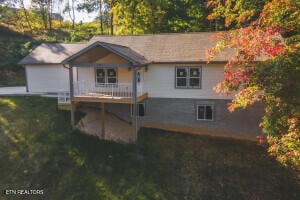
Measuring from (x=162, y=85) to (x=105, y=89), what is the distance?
13.0 feet

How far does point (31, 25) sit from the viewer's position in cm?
4275

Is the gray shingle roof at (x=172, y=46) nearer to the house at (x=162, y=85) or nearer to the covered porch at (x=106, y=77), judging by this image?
the house at (x=162, y=85)

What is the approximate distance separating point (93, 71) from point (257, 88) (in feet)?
36.7

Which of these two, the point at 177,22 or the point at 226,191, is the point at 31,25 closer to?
the point at 177,22

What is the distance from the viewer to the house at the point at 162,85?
1450 cm

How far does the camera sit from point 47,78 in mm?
19344

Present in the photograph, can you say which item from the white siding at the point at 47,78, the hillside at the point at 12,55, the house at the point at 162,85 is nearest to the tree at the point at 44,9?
the hillside at the point at 12,55

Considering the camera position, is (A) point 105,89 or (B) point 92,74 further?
(B) point 92,74

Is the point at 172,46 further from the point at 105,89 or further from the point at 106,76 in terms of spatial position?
the point at 105,89

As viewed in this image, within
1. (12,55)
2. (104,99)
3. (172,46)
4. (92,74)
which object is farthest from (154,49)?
(12,55)

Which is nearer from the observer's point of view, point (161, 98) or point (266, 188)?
point (266, 188)

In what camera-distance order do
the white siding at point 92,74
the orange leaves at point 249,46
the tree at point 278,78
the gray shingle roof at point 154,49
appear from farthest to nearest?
1. the white siding at point 92,74
2. the gray shingle roof at point 154,49
3. the orange leaves at point 249,46
4. the tree at point 278,78

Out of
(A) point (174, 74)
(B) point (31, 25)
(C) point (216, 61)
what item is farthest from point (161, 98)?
(B) point (31, 25)

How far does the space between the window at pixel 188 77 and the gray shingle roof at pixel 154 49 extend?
0.66 meters
